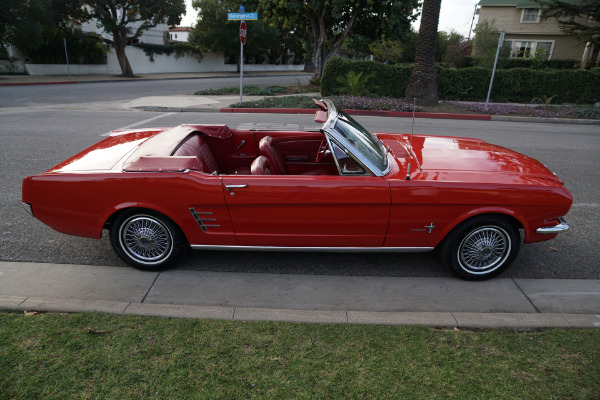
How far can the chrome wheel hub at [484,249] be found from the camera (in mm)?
3523

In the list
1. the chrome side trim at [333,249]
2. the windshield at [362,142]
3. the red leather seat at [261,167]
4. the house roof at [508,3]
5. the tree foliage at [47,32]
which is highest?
the house roof at [508,3]

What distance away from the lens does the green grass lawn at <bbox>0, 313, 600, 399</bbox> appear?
235cm

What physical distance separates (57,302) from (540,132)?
40.7ft

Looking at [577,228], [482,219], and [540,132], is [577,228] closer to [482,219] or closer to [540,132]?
[482,219]

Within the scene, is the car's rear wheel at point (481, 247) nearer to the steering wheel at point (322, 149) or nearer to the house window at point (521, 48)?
the steering wheel at point (322, 149)

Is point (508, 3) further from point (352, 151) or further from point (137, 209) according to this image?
point (137, 209)

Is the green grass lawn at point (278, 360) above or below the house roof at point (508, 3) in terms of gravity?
below

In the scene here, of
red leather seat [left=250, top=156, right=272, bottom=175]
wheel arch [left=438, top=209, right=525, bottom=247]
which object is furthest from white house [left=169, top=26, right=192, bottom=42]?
wheel arch [left=438, top=209, right=525, bottom=247]

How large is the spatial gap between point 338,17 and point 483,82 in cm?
690

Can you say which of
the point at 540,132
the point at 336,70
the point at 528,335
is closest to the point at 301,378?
the point at 528,335

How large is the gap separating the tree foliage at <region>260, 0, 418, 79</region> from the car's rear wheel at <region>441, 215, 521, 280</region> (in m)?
16.9

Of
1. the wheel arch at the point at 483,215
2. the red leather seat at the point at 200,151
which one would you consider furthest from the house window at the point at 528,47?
the red leather seat at the point at 200,151

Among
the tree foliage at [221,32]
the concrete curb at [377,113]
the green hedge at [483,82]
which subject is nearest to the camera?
the concrete curb at [377,113]

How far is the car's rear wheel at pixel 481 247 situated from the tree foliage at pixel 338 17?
16.9 m
